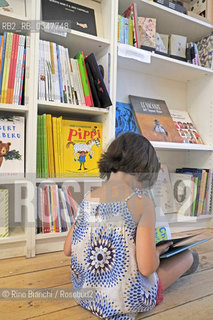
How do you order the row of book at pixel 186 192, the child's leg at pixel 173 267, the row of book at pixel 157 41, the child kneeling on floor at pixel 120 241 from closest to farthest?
the child kneeling on floor at pixel 120 241
the child's leg at pixel 173 267
the row of book at pixel 157 41
the row of book at pixel 186 192

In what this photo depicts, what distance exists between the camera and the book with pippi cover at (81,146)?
1.27 meters

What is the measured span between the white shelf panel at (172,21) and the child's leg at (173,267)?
1362 mm

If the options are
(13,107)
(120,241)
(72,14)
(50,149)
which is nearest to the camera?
(120,241)

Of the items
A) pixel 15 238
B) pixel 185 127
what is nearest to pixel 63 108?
pixel 15 238

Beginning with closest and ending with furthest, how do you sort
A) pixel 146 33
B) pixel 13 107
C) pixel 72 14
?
pixel 13 107
pixel 72 14
pixel 146 33

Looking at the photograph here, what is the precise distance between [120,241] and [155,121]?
1115 millimetres

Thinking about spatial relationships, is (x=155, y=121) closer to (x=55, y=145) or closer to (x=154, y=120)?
(x=154, y=120)

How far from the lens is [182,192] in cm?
170

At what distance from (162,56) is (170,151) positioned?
26.4 inches

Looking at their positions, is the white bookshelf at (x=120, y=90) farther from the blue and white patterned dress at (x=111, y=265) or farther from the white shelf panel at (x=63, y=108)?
the blue and white patterned dress at (x=111, y=265)

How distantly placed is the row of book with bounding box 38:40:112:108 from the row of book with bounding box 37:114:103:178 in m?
0.11

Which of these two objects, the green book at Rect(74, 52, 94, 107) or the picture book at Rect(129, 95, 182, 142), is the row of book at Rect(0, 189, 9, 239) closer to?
the green book at Rect(74, 52, 94, 107)

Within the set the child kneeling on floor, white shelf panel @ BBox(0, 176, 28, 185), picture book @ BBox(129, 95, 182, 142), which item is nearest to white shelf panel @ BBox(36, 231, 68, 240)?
white shelf panel @ BBox(0, 176, 28, 185)

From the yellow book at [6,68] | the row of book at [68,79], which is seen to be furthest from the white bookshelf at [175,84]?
the yellow book at [6,68]
